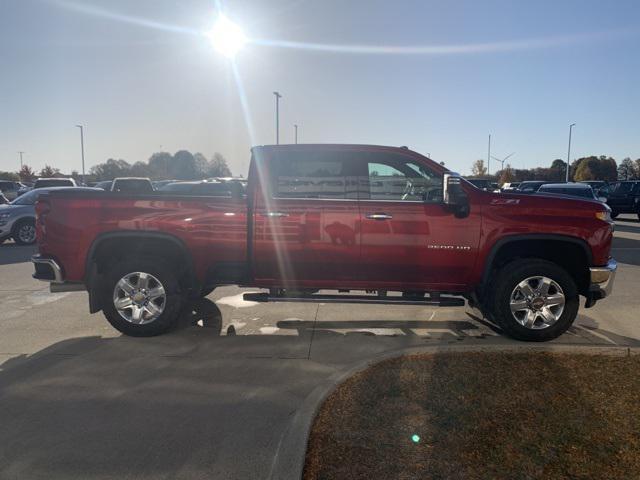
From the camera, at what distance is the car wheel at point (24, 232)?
45.7 feet

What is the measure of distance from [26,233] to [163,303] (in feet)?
35.9

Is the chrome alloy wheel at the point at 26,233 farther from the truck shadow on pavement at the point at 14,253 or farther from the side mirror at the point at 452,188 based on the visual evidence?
the side mirror at the point at 452,188

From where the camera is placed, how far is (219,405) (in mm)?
3893

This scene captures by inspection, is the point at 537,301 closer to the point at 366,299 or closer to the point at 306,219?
the point at 366,299

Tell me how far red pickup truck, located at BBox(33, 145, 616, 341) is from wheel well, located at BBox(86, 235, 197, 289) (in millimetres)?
17

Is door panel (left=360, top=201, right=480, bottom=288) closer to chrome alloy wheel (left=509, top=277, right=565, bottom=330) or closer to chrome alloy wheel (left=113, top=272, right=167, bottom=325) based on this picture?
chrome alloy wheel (left=509, top=277, right=565, bottom=330)

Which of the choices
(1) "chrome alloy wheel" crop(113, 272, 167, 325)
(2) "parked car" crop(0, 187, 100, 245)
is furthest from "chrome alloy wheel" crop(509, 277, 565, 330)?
(2) "parked car" crop(0, 187, 100, 245)

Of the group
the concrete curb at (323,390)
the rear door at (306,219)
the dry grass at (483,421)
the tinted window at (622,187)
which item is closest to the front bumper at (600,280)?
the concrete curb at (323,390)

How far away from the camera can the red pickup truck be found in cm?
525

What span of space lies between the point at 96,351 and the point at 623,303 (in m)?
7.10

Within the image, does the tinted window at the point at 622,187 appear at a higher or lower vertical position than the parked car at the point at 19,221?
higher

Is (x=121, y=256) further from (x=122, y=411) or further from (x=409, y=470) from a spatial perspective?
(x=409, y=470)

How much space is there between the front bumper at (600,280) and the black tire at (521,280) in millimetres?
191

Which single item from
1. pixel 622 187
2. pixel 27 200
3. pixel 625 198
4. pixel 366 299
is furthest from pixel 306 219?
pixel 622 187
